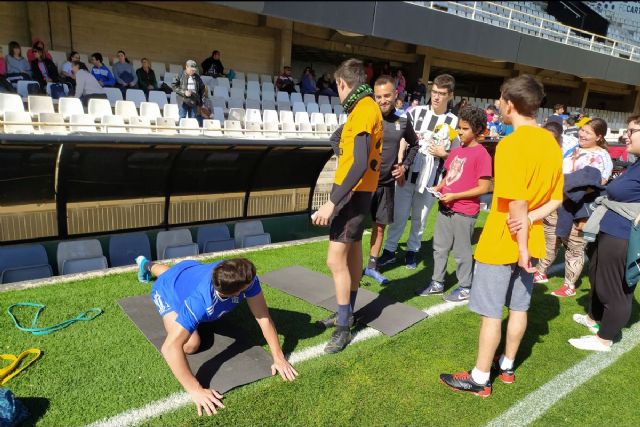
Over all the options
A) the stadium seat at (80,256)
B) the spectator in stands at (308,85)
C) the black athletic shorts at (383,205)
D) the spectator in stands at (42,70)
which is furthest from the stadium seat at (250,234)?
the spectator in stands at (308,85)

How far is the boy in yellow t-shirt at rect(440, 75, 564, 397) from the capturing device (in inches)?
100

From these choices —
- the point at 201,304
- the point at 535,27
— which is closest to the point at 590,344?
the point at 201,304

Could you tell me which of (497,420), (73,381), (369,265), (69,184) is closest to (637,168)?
(497,420)

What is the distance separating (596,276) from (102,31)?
14.9 meters

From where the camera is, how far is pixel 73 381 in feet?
9.48

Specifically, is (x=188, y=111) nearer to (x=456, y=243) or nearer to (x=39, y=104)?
(x=39, y=104)

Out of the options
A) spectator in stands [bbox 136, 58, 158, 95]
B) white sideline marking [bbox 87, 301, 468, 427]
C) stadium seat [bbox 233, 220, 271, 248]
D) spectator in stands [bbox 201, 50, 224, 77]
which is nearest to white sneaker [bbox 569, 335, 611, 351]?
white sideline marking [bbox 87, 301, 468, 427]

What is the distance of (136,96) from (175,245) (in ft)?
21.9

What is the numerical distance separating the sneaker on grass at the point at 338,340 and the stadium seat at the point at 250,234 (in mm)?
3390

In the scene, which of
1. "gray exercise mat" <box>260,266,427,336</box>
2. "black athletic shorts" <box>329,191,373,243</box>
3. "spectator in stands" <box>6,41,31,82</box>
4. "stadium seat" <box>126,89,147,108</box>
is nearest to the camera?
"black athletic shorts" <box>329,191,373,243</box>

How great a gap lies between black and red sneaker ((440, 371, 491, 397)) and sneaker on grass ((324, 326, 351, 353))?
82 centimetres

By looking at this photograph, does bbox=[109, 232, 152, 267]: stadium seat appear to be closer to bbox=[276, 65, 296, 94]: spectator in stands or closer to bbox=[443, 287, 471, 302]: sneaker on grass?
bbox=[443, 287, 471, 302]: sneaker on grass

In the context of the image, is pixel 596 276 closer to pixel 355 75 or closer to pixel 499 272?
pixel 499 272

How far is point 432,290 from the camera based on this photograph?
4.73 metres
